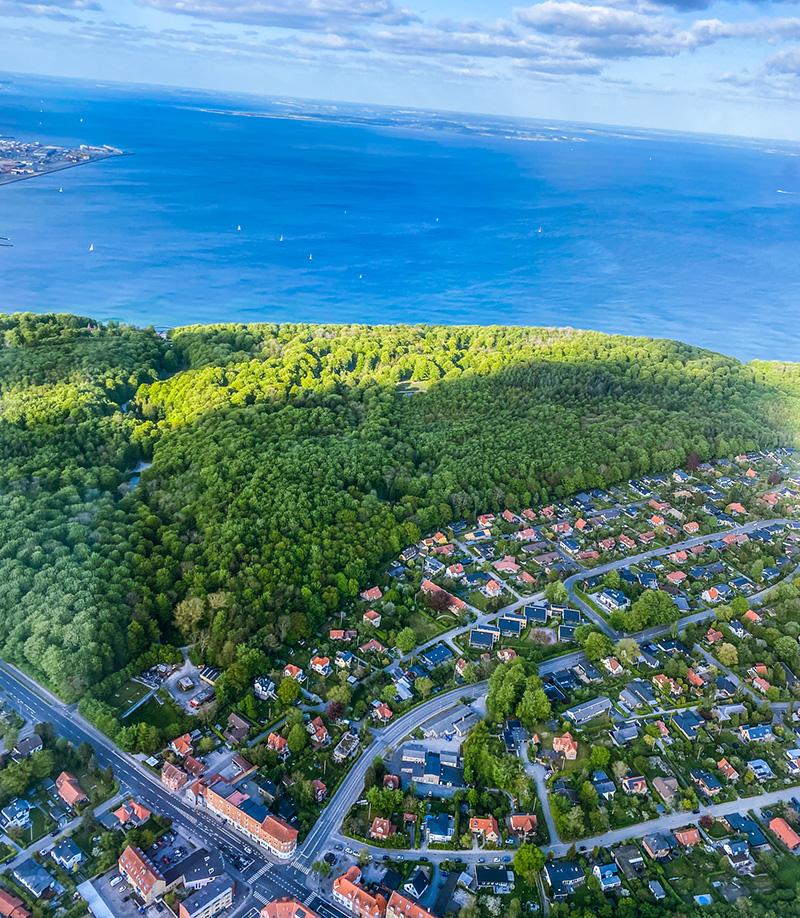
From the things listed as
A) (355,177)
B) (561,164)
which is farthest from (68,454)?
(561,164)

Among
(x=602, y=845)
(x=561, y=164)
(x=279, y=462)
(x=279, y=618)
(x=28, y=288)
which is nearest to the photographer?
(x=602, y=845)

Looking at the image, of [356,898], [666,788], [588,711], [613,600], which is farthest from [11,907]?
[613,600]

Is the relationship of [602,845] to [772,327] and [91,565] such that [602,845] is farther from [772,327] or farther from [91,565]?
[772,327]

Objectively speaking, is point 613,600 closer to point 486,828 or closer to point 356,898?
point 486,828

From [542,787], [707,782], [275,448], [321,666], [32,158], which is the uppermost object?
[32,158]

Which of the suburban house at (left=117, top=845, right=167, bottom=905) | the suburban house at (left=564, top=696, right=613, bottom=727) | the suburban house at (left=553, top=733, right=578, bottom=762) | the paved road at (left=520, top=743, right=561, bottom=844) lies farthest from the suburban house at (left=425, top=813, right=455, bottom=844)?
the suburban house at (left=117, top=845, right=167, bottom=905)

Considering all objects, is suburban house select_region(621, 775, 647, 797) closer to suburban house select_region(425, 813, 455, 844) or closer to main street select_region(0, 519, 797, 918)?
main street select_region(0, 519, 797, 918)
